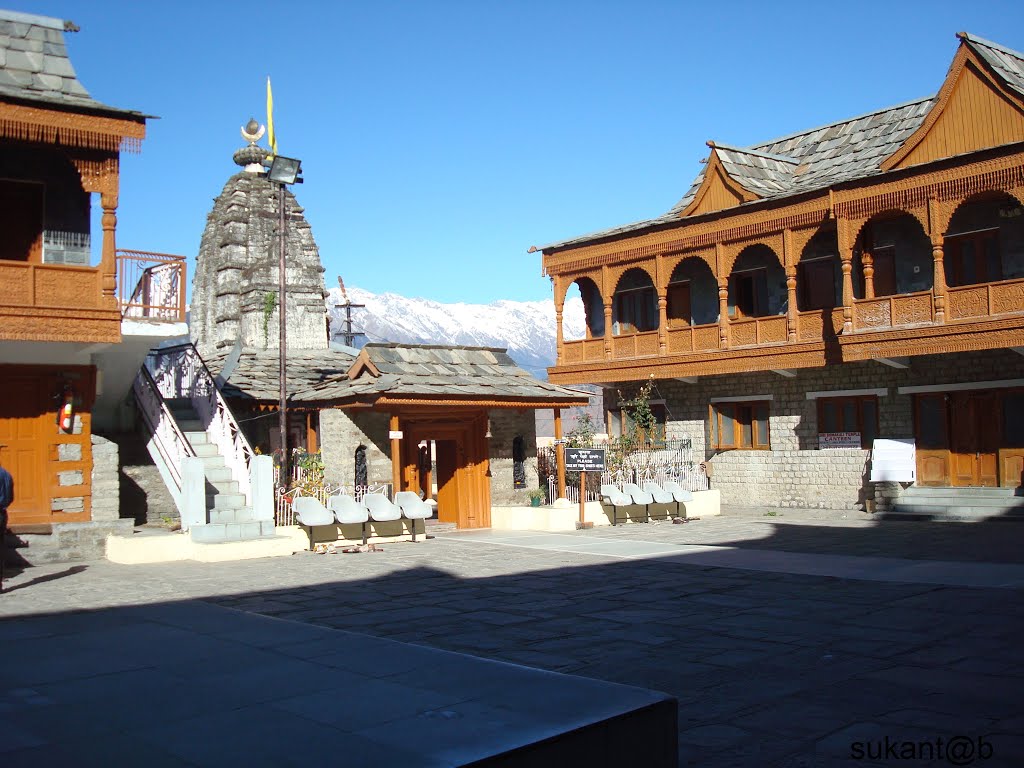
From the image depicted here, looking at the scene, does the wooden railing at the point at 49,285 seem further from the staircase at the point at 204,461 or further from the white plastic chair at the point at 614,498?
the white plastic chair at the point at 614,498

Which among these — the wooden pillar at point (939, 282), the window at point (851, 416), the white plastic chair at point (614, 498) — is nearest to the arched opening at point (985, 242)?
the wooden pillar at point (939, 282)

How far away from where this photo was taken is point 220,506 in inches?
687

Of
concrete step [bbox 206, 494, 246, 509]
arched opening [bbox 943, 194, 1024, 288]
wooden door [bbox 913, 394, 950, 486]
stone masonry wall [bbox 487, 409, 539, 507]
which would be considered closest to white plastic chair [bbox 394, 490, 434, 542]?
concrete step [bbox 206, 494, 246, 509]

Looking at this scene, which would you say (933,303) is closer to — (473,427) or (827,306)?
(827,306)

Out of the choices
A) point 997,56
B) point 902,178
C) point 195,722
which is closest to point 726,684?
point 195,722

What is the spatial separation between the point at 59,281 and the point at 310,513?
536 centimetres

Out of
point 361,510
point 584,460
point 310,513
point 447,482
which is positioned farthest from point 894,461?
point 310,513

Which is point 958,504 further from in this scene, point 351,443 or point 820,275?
point 351,443

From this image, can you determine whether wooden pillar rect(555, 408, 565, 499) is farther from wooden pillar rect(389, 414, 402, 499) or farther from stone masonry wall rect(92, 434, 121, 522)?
stone masonry wall rect(92, 434, 121, 522)

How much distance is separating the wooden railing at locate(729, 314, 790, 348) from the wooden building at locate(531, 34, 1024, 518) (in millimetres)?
54

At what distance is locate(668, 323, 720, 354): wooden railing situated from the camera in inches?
1033

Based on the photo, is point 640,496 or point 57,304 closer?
point 57,304

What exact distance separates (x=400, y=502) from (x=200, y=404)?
530 centimetres

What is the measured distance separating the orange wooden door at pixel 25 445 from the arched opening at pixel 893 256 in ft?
58.4
